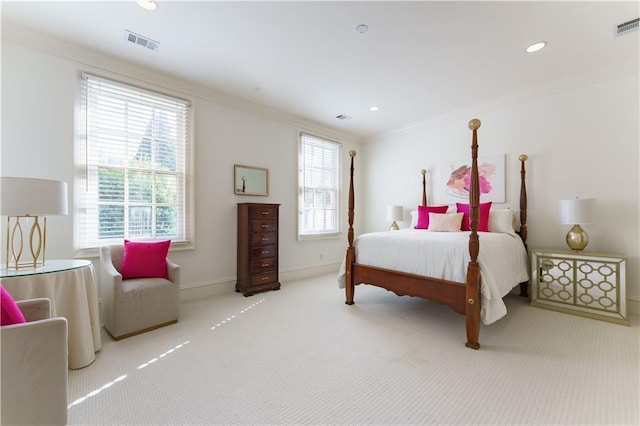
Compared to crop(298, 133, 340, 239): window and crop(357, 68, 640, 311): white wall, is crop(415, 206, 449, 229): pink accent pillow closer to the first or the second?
crop(357, 68, 640, 311): white wall

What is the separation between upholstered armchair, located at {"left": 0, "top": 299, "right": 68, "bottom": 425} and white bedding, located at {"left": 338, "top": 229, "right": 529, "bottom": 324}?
8.46 feet

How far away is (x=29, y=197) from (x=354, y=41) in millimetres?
2835

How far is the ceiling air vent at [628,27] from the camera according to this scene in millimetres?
2314

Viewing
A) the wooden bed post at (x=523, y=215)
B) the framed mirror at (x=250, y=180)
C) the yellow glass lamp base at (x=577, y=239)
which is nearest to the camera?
the yellow glass lamp base at (x=577, y=239)

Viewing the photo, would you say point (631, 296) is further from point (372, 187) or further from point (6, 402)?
point (6, 402)

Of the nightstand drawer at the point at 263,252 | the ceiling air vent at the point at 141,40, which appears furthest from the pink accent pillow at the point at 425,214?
the ceiling air vent at the point at 141,40

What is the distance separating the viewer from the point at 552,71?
3.09 m

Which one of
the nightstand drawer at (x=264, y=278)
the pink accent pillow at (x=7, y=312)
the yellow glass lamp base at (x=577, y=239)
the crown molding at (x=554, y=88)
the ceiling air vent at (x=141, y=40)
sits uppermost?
the ceiling air vent at (x=141, y=40)

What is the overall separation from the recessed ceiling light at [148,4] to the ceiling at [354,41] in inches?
1.6

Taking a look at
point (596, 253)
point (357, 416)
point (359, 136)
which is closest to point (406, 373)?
point (357, 416)

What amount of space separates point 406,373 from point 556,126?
3.62m

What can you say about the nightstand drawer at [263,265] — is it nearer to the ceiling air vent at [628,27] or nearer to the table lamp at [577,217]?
the table lamp at [577,217]

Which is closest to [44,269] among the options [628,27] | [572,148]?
[628,27]

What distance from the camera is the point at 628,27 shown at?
2365 mm
